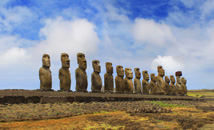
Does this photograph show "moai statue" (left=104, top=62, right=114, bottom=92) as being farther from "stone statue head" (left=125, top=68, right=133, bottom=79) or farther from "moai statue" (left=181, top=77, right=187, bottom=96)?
"moai statue" (left=181, top=77, right=187, bottom=96)

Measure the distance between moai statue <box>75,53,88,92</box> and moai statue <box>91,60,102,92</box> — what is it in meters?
0.98

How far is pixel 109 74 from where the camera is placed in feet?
56.2

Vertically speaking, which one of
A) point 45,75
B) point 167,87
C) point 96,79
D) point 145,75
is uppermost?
point 145,75

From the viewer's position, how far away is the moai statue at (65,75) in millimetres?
13398

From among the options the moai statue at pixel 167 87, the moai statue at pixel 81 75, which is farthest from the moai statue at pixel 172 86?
the moai statue at pixel 81 75

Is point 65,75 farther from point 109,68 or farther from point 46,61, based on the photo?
point 109,68

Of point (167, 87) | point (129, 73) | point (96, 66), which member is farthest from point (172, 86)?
point (96, 66)

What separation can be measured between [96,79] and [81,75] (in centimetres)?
147

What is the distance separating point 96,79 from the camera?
15.3 metres

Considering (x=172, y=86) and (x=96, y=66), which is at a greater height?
(x=96, y=66)

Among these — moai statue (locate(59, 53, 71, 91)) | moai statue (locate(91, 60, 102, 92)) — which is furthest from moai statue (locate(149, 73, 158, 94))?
moai statue (locate(59, 53, 71, 91))

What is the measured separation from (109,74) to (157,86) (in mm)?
7620

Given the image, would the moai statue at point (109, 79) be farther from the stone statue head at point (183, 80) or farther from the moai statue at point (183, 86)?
the stone statue head at point (183, 80)

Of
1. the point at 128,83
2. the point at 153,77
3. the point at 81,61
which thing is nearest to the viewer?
the point at 81,61
